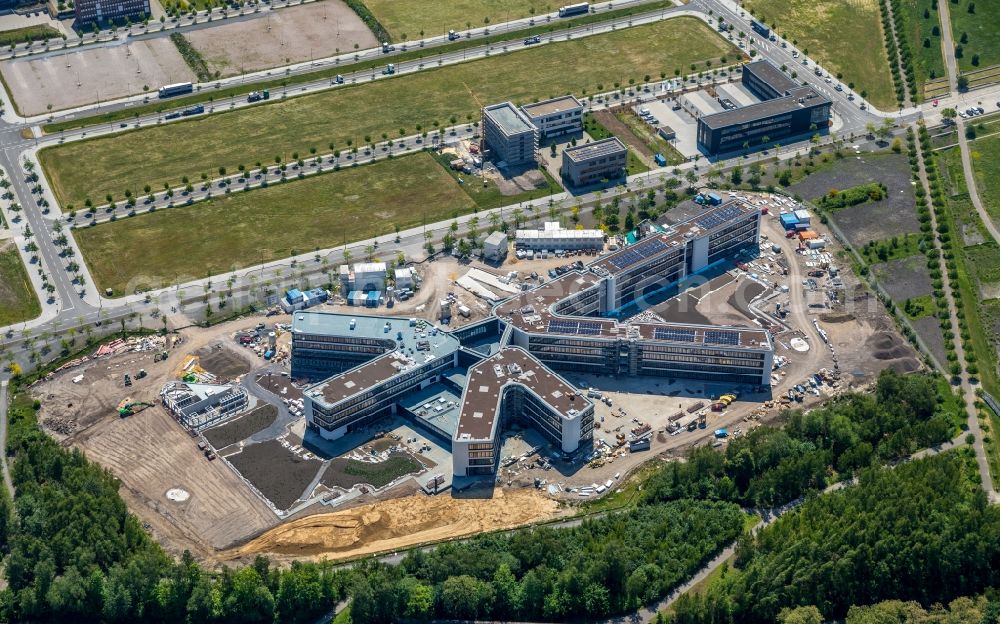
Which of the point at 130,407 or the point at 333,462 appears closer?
the point at 333,462

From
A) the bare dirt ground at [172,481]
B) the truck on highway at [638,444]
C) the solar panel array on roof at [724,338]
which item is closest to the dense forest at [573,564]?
the bare dirt ground at [172,481]

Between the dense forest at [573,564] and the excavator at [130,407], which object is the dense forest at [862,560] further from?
the excavator at [130,407]

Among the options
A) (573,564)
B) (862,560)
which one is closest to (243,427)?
(573,564)

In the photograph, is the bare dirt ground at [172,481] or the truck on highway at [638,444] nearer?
the bare dirt ground at [172,481]

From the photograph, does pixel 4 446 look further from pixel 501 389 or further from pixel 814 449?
pixel 814 449

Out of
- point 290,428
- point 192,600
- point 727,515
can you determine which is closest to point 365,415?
point 290,428

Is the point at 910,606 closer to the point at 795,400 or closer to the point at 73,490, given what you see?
the point at 795,400
